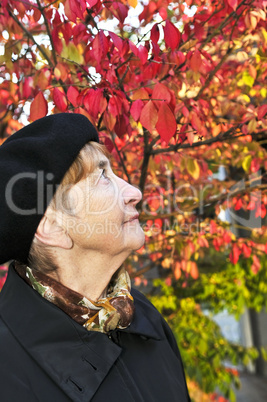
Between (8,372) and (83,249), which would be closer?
(8,372)

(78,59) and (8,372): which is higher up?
(78,59)

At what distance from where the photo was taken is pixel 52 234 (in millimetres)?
1561

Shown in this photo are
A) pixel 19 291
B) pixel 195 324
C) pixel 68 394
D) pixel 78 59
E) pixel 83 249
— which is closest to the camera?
pixel 68 394

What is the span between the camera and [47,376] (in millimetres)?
1358

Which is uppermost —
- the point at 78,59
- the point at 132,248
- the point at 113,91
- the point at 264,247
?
the point at 78,59

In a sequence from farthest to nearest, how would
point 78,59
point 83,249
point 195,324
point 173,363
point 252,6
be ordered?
point 195,324, point 252,6, point 78,59, point 173,363, point 83,249

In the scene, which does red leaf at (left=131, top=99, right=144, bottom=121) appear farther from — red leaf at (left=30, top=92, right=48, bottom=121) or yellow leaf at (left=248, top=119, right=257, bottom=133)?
yellow leaf at (left=248, top=119, right=257, bottom=133)

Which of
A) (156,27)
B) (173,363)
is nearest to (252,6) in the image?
(156,27)

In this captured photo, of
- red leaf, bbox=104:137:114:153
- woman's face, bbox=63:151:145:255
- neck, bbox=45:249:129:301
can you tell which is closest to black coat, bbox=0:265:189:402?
neck, bbox=45:249:129:301

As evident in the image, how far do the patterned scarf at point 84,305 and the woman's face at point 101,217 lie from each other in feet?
0.55

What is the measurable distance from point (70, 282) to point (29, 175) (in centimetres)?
41

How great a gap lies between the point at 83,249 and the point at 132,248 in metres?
0.18

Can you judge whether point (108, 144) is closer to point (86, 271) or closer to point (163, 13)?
point (163, 13)

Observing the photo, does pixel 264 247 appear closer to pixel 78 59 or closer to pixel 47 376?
pixel 78 59
